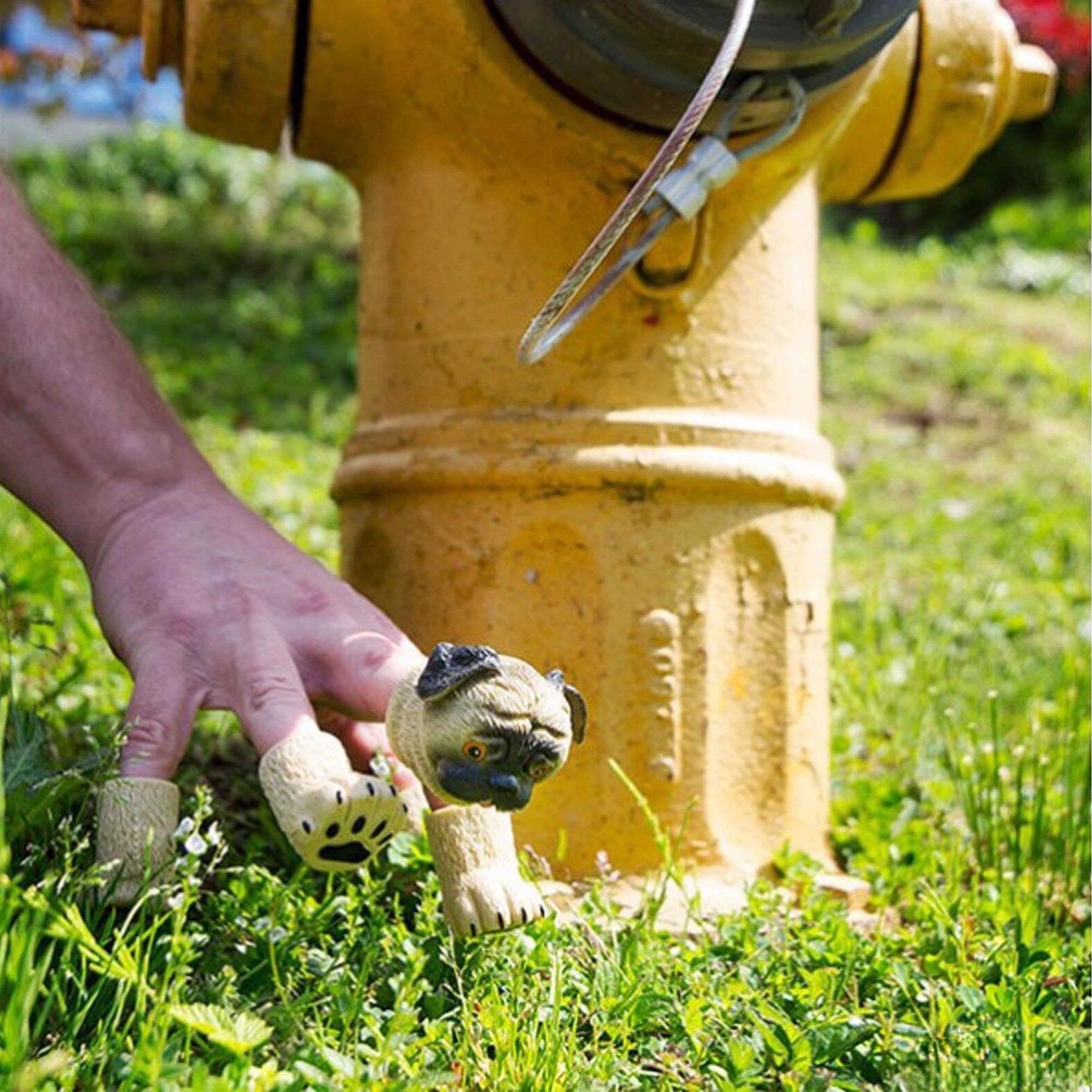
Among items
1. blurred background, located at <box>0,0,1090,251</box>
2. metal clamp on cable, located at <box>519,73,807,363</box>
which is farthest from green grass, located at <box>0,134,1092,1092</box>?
blurred background, located at <box>0,0,1090,251</box>

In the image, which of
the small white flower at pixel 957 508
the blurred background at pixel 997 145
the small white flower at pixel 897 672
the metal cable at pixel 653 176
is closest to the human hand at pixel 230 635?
the metal cable at pixel 653 176

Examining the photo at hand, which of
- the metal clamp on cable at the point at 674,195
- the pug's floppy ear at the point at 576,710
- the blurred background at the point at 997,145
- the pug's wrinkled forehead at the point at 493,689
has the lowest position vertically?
the blurred background at the point at 997,145

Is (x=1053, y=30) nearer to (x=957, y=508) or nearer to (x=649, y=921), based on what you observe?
(x=957, y=508)

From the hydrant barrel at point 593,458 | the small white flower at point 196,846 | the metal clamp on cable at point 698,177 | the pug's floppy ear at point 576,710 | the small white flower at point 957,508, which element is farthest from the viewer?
the small white flower at point 957,508

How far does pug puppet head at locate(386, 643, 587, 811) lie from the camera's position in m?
1.34

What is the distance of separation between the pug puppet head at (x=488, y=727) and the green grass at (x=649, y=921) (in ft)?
0.63

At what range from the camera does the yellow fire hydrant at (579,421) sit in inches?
75.4

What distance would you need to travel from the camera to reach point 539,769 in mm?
1355

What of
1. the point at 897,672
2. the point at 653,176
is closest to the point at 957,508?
the point at 897,672

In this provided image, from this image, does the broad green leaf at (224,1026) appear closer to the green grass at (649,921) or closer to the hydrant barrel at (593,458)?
the green grass at (649,921)

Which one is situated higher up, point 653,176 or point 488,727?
point 653,176

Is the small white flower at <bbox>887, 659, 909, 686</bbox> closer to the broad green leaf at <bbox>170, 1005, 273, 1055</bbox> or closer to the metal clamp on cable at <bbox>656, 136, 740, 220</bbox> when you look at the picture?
the metal clamp on cable at <bbox>656, 136, 740, 220</bbox>

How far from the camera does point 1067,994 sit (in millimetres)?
1563

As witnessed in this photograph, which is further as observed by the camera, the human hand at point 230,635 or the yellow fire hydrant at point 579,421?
the yellow fire hydrant at point 579,421
